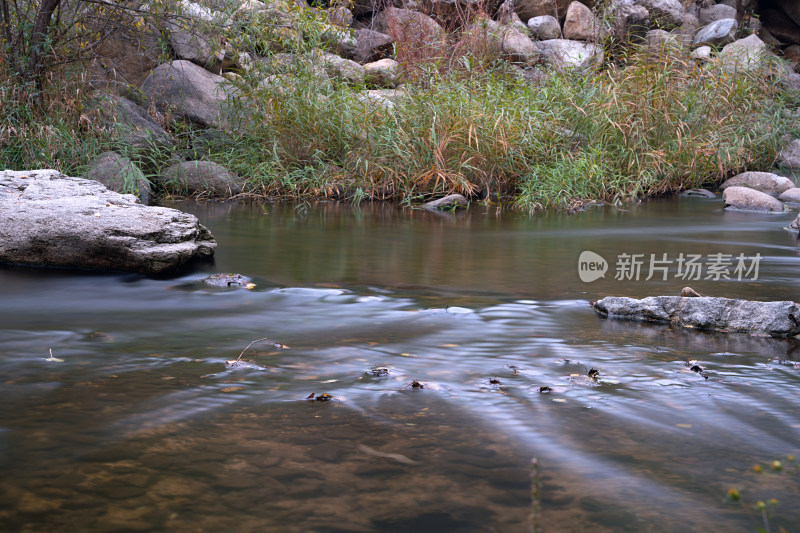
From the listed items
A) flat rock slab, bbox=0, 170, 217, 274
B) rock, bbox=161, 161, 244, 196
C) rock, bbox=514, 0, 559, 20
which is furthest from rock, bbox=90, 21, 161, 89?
rock, bbox=514, 0, 559, 20

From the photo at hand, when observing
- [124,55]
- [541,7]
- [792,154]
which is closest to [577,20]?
[541,7]

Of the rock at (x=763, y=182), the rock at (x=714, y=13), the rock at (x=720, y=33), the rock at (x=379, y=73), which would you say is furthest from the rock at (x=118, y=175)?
the rock at (x=714, y=13)

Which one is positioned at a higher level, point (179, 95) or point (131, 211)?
point (179, 95)

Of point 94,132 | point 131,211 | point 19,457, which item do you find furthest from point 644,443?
point 94,132

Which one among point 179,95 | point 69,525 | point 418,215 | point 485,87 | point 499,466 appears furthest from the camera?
point 179,95

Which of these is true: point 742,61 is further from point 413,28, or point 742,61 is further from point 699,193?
point 413,28

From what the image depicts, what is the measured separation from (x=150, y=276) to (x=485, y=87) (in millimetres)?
5398

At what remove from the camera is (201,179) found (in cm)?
785

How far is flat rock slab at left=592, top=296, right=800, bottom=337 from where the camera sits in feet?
8.26

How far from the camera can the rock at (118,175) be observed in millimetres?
6859

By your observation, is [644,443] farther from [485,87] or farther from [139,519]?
[485,87]

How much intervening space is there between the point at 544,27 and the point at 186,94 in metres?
7.62

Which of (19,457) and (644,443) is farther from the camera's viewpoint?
(644,443)

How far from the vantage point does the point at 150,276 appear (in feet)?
12.0
